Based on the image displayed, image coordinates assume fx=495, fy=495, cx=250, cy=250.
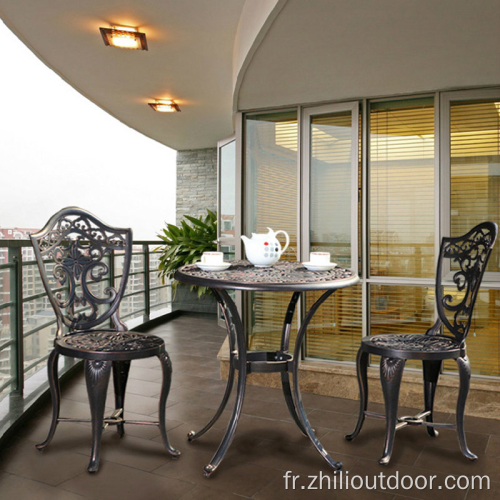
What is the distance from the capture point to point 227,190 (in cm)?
589

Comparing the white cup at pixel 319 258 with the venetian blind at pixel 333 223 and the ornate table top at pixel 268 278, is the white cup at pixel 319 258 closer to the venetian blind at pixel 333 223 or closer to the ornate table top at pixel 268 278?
the ornate table top at pixel 268 278

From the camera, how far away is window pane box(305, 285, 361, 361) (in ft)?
11.3

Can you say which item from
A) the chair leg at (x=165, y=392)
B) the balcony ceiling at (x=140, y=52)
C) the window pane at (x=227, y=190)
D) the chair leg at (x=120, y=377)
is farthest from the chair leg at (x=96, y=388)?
the window pane at (x=227, y=190)

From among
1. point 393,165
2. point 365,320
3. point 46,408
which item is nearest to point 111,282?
point 46,408

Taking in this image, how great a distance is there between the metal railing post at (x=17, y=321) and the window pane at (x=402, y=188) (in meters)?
2.25

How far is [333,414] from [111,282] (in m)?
2.61

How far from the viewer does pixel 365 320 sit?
11.1ft

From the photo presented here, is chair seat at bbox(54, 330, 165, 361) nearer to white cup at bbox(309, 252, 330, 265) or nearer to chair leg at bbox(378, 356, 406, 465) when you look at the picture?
white cup at bbox(309, 252, 330, 265)

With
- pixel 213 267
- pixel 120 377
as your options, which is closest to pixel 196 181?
pixel 120 377

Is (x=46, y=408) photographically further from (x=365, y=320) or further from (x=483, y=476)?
(x=483, y=476)

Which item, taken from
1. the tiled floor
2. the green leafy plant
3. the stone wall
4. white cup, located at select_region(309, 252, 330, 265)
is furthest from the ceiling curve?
the stone wall

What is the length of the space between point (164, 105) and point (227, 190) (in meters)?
1.21

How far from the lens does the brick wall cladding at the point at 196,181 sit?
27.6 feet

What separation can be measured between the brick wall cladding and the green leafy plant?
1531mm
